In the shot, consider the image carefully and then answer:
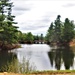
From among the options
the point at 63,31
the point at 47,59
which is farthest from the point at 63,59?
the point at 63,31

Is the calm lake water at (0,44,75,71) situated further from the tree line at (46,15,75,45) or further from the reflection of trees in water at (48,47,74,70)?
the tree line at (46,15,75,45)

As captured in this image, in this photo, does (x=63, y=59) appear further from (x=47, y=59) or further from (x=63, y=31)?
(x=63, y=31)

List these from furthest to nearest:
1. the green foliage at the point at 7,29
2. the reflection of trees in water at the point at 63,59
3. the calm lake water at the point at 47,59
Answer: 1. the green foliage at the point at 7,29
2. the reflection of trees in water at the point at 63,59
3. the calm lake water at the point at 47,59

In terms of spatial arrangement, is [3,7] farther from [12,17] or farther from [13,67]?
[13,67]

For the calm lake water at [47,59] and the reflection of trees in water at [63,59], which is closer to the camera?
the calm lake water at [47,59]

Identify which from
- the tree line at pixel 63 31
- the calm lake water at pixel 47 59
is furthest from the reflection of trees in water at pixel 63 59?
the tree line at pixel 63 31

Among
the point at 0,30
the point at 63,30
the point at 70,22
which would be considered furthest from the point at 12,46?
the point at 70,22

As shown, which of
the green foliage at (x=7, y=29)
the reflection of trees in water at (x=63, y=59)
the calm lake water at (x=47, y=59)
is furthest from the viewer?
the green foliage at (x=7, y=29)

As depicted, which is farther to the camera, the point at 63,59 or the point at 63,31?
the point at 63,31

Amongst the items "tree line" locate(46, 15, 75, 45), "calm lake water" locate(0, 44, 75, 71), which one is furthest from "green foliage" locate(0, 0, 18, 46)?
"tree line" locate(46, 15, 75, 45)

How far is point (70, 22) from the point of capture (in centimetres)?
7525

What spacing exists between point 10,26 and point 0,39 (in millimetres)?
3244

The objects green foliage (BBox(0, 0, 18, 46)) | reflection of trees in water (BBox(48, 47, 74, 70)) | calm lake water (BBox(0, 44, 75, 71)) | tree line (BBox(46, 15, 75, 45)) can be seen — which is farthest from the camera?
tree line (BBox(46, 15, 75, 45))

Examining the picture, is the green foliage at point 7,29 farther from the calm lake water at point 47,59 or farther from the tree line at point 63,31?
the tree line at point 63,31
